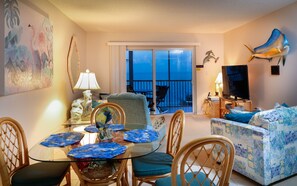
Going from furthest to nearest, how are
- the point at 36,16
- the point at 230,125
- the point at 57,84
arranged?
the point at 57,84 < the point at 36,16 < the point at 230,125

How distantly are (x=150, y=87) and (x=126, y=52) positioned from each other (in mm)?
1222

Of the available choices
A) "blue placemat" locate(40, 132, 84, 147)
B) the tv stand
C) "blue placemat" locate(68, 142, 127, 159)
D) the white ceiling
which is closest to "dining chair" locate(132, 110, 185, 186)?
"blue placemat" locate(68, 142, 127, 159)

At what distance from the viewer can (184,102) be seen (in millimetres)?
7098

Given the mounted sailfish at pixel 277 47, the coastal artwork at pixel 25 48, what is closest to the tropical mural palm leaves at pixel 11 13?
the coastal artwork at pixel 25 48

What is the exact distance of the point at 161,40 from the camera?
20.6ft

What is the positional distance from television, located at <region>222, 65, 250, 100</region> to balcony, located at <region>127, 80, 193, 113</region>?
142 cm

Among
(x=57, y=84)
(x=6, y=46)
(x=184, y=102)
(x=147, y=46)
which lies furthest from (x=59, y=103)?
(x=184, y=102)

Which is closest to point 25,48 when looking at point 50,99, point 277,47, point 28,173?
point 50,99

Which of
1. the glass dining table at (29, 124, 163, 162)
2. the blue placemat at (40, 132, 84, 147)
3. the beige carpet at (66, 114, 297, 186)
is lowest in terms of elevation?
the beige carpet at (66, 114, 297, 186)

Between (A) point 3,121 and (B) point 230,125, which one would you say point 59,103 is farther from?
(B) point 230,125

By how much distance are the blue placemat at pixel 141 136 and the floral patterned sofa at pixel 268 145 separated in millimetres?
1089

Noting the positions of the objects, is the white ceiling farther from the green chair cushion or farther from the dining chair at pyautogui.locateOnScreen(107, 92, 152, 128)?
the green chair cushion

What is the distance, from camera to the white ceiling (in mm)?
3682

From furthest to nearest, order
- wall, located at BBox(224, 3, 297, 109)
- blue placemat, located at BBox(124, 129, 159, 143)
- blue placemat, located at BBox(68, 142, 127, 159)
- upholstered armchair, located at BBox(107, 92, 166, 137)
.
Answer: wall, located at BBox(224, 3, 297, 109) → upholstered armchair, located at BBox(107, 92, 166, 137) → blue placemat, located at BBox(124, 129, 159, 143) → blue placemat, located at BBox(68, 142, 127, 159)
